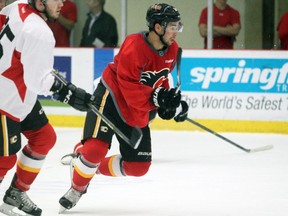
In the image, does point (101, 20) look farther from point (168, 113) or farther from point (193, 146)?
point (168, 113)

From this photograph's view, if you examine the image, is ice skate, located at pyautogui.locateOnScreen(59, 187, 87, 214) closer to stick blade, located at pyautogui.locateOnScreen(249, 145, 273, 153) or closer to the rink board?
stick blade, located at pyautogui.locateOnScreen(249, 145, 273, 153)

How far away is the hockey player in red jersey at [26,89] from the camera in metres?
3.79

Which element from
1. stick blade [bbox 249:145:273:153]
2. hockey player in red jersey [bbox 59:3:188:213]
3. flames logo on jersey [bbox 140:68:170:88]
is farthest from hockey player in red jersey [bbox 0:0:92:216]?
stick blade [bbox 249:145:273:153]

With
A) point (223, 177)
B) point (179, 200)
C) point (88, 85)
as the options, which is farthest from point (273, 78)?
point (179, 200)

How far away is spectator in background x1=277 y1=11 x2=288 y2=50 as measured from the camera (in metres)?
8.24

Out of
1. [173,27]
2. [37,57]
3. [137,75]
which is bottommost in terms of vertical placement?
[137,75]

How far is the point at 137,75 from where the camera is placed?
4473 mm

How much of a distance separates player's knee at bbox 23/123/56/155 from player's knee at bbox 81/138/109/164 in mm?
274

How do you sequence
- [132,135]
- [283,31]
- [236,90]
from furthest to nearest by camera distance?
[283,31] → [236,90] → [132,135]

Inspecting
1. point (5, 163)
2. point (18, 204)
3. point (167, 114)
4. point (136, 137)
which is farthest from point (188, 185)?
point (5, 163)

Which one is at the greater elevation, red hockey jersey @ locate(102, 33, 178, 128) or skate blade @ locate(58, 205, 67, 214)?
red hockey jersey @ locate(102, 33, 178, 128)

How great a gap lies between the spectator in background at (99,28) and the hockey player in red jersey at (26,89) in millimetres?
4662

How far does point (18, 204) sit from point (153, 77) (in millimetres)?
985

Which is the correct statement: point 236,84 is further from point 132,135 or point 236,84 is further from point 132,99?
point 132,135
